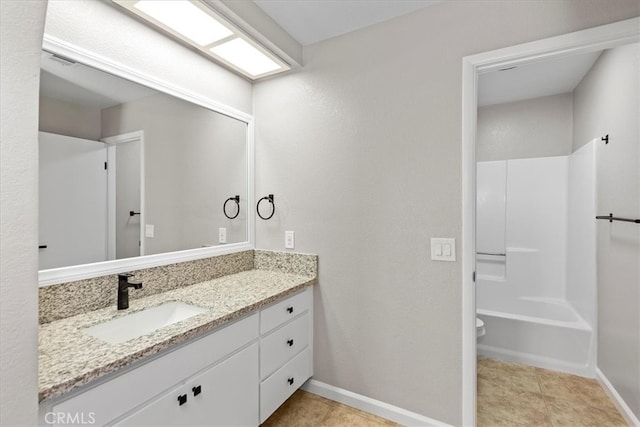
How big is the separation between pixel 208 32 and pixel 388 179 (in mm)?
1353

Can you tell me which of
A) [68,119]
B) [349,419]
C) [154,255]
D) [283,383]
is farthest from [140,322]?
[349,419]

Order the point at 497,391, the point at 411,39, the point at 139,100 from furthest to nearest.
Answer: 1. the point at 497,391
2. the point at 411,39
3. the point at 139,100

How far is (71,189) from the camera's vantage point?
1.39 m

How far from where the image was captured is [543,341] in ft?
8.16

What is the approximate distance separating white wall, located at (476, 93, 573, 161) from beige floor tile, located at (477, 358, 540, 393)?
2119mm

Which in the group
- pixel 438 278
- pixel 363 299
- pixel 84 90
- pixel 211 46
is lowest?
pixel 363 299

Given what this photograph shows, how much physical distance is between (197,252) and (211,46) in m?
1.28

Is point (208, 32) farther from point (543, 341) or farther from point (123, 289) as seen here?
point (543, 341)

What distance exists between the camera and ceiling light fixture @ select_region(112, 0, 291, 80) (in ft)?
4.91

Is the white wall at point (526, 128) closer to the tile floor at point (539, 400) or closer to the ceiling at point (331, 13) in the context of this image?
the ceiling at point (331, 13)

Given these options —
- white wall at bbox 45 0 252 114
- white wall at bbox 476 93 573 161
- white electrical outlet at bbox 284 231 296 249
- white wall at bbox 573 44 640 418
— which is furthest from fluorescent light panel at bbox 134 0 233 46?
white wall at bbox 476 93 573 161

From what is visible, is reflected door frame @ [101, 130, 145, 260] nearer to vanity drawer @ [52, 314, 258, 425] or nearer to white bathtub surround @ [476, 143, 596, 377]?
vanity drawer @ [52, 314, 258, 425]

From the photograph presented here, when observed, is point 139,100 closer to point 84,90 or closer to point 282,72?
point 84,90

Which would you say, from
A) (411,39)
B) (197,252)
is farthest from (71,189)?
(411,39)
